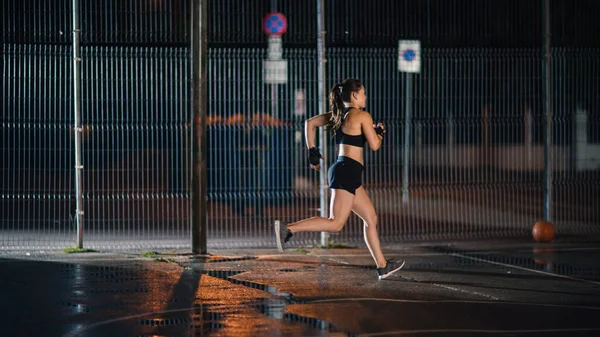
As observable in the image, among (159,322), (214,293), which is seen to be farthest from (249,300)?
(159,322)

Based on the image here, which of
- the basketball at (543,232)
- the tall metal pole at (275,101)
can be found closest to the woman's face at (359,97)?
the tall metal pole at (275,101)

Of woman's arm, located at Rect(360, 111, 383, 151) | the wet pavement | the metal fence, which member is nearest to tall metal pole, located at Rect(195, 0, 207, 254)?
the wet pavement

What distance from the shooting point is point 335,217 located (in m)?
10.4

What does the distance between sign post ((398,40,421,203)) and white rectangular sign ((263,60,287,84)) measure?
242 cm

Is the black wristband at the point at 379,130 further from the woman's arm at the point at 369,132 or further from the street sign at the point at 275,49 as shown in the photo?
the street sign at the point at 275,49

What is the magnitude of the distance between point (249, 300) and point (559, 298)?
296cm

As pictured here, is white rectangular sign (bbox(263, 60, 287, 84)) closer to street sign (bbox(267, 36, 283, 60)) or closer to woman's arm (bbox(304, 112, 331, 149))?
street sign (bbox(267, 36, 283, 60))

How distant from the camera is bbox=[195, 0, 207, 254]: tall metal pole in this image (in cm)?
1279

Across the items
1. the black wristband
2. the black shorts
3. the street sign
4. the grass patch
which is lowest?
the grass patch

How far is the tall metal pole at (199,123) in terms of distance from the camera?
42.0ft

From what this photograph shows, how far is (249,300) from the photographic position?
924cm

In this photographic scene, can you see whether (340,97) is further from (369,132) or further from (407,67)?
(407,67)

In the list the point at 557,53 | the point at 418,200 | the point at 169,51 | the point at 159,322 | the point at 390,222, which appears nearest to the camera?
the point at 159,322

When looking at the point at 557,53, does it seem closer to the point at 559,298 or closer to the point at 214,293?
the point at 559,298
